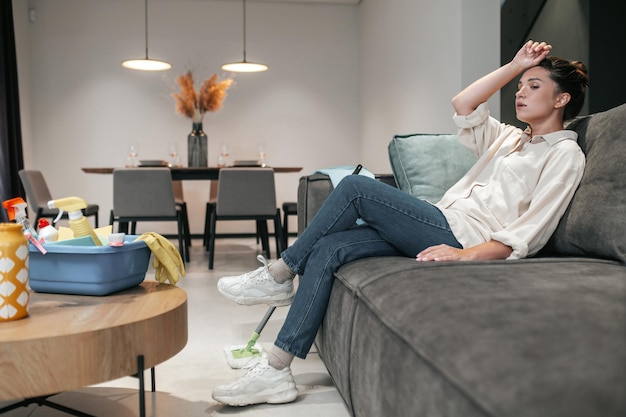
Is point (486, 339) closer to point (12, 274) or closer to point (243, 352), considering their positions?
point (12, 274)

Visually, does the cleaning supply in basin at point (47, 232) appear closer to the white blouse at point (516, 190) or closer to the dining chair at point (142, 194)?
the white blouse at point (516, 190)

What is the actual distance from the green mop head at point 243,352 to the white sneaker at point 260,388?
1.08ft

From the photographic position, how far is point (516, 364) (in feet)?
2.37

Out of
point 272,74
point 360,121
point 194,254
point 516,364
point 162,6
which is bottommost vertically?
point 194,254

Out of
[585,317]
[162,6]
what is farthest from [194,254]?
[585,317]

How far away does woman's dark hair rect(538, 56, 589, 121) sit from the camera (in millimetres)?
1801

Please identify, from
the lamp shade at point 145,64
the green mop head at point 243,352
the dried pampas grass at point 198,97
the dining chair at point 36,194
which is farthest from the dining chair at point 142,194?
the green mop head at point 243,352

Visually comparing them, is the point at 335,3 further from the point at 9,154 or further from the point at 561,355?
the point at 561,355

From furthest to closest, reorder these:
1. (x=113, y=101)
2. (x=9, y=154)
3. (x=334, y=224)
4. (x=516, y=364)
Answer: (x=113, y=101), (x=9, y=154), (x=334, y=224), (x=516, y=364)

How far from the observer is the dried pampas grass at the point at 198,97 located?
5066 millimetres

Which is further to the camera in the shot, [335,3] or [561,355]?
[335,3]

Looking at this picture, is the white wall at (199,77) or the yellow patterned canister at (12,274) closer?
the yellow patterned canister at (12,274)

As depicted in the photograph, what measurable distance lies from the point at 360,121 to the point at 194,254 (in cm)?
284

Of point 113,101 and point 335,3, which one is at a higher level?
point 335,3
